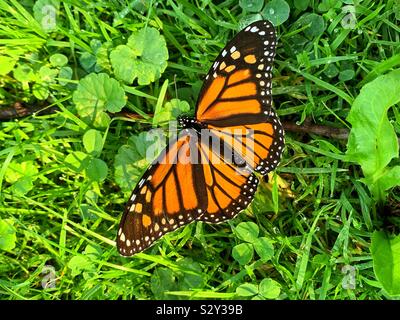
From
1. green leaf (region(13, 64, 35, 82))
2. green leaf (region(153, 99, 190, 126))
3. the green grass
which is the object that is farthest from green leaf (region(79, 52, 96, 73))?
green leaf (region(153, 99, 190, 126))

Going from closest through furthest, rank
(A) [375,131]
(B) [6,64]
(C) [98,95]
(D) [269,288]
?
(A) [375,131], (D) [269,288], (C) [98,95], (B) [6,64]

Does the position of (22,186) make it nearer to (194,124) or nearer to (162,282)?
(162,282)

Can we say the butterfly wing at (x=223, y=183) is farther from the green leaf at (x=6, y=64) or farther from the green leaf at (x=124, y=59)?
the green leaf at (x=6, y=64)

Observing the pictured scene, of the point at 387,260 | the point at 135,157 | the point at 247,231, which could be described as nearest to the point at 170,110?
the point at 135,157

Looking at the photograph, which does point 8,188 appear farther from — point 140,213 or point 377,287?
point 377,287

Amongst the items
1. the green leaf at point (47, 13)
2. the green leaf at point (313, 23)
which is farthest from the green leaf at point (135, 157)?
the green leaf at point (313, 23)

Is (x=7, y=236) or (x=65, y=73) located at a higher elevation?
(x=65, y=73)
